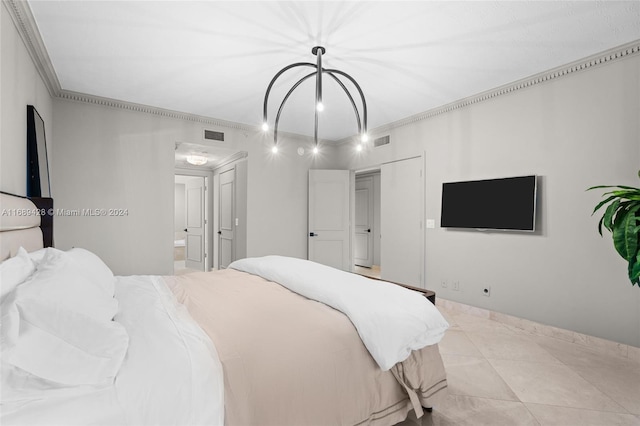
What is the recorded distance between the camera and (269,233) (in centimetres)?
517

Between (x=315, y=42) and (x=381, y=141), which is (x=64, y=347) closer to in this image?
(x=315, y=42)

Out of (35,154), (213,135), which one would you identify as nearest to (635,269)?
(35,154)

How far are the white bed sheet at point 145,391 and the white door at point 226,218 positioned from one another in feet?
14.7

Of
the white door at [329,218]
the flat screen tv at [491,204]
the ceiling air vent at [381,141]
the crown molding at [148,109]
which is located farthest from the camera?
the white door at [329,218]

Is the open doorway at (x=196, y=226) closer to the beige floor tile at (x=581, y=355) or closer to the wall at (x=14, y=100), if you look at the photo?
the wall at (x=14, y=100)

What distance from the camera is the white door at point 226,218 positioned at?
18.9 feet

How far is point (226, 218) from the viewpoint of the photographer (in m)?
6.07

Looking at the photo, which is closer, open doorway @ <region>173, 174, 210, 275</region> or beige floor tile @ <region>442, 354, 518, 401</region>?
beige floor tile @ <region>442, 354, 518, 401</region>

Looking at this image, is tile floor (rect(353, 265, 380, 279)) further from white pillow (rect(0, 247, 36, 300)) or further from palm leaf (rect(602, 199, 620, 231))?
white pillow (rect(0, 247, 36, 300))

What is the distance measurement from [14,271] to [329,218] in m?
4.46

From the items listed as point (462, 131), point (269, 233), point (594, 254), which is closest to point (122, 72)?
point (269, 233)

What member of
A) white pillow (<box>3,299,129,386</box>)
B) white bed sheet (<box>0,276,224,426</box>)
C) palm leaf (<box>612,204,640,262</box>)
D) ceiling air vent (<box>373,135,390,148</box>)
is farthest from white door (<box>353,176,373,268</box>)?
white pillow (<box>3,299,129,386</box>)

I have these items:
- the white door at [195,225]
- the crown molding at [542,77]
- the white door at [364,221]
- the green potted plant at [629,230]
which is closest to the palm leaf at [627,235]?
the green potted plant at [629,230]

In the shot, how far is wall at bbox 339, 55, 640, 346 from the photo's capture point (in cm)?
271
